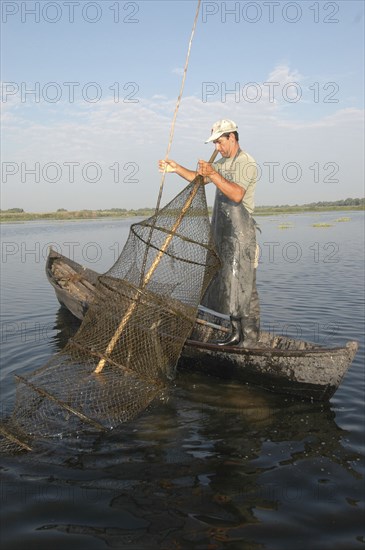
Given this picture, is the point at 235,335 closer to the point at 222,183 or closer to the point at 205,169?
the point at 222,183

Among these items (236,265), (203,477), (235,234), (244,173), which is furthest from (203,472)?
(244,173)

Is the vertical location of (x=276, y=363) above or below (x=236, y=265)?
below

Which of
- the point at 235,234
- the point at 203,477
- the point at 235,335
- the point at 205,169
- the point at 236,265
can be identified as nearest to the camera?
the point at 203,477

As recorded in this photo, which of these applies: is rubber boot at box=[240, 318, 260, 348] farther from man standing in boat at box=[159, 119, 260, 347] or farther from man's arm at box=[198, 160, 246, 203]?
man's arm at box=[198, 160, 246, 203]

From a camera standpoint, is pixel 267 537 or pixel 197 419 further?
pixel 197 419

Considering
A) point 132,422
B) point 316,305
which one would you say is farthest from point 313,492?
point 316,305

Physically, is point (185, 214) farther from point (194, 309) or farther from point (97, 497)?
point (97, 497)

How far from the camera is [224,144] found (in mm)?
6957

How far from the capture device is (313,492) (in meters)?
4.47

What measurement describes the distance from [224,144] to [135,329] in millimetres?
3064

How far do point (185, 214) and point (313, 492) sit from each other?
3749mm

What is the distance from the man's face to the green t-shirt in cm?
15

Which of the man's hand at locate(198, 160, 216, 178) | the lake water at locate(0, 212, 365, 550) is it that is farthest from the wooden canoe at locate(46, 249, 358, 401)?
the man's hand at locate(198, 160, 216, 178)

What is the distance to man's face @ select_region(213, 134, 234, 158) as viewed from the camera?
693 centimetres
